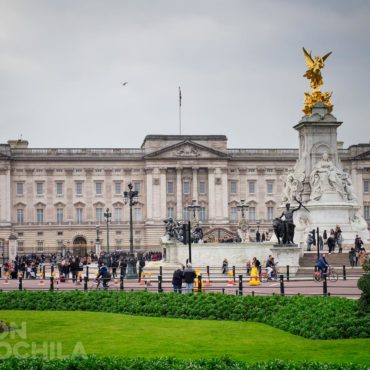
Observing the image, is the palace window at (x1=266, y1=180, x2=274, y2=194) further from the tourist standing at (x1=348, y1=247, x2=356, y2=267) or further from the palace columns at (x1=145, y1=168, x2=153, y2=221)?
the tourist standing at (x1=348, y1=247, x2=356, y2=267)

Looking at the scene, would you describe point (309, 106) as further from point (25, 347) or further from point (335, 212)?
point (25, 347)

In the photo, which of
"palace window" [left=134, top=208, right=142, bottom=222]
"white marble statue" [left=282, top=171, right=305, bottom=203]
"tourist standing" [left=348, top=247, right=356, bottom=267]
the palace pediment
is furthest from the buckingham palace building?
"tourist standing" [left=348, top=247, right=356, bottom=267]

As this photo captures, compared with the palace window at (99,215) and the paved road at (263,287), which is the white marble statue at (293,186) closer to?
the paved road at (263,287)

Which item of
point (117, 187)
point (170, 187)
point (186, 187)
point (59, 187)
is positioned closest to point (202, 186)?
point (186, 187)

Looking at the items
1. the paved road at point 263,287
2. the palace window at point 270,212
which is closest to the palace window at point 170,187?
the palace window at point 270,212

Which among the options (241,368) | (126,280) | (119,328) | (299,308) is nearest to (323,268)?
(126,280)

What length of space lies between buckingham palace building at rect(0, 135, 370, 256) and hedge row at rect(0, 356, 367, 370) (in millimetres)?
95727

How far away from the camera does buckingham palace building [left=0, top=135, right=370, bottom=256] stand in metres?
112

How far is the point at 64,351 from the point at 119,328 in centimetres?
407

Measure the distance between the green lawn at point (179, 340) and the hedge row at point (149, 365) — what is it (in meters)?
1.45

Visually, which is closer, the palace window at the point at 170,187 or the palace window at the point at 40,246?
the palace window at the point at 40,246

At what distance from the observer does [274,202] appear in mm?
117250

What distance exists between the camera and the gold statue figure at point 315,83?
55.2 meters

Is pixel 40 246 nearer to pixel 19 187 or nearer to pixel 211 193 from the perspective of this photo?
pixel 19 187
